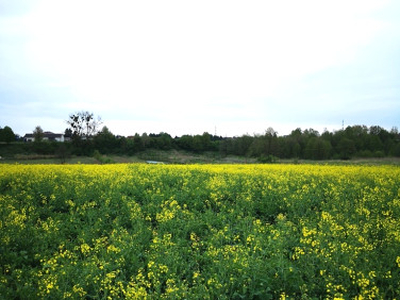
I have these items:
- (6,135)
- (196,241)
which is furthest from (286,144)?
(196,241)

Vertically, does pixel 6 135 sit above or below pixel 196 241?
above

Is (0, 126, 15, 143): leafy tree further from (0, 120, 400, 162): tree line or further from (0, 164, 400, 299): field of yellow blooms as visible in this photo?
(0, 164, 400, 299): field of yellow blooms

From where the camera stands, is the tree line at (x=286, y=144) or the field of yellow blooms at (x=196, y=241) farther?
the tree line at (x=286, y=144)

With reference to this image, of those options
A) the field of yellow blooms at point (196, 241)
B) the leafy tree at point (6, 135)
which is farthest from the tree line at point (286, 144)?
the field of yellow blooms at point (196, 241)

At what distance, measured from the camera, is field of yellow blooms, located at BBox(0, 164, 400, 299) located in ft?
16.8

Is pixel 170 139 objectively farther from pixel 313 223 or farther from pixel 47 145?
pixel 313 223

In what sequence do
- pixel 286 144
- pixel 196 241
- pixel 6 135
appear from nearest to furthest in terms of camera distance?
pixel 196 241, pixel 6 135, pixel 286 144

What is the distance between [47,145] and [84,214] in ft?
173

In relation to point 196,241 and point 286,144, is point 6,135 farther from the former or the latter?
point 196,241

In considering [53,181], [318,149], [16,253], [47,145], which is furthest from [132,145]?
[16,253]

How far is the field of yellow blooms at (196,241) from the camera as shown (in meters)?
5.12

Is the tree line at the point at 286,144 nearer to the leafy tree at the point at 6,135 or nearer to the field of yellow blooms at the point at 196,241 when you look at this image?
the leafy tree at the point at 6,135

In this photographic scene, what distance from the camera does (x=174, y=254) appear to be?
643 centimetres

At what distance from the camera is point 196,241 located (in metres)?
7.49
